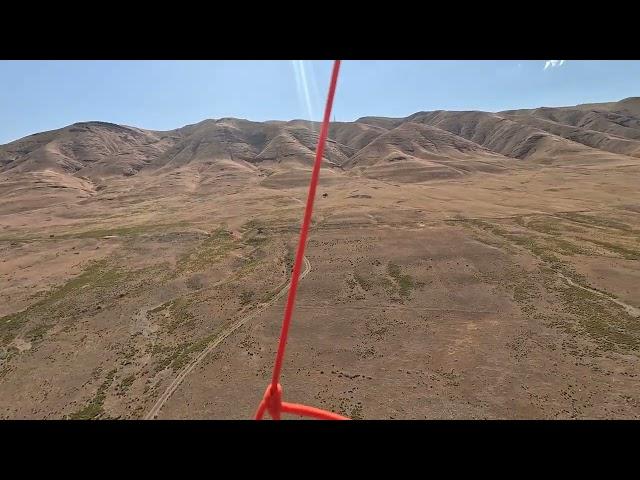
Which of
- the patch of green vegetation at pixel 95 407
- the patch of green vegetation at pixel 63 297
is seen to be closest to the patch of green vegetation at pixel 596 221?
the patch of green vegetation at pixel 95 407

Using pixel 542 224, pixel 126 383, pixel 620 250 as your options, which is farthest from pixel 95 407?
pixel 542 224

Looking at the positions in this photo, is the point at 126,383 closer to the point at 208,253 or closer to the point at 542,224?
the point at 208,253

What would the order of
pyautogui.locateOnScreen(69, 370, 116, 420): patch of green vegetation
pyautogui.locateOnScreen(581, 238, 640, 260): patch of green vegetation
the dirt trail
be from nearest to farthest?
pyautogui.locateOnScreen(69, 370, 116, 420): patch of green vegetation
the dirt trail
pyautogui.locateOnScreen(581, 238, 640, 260): patch of green vegetation

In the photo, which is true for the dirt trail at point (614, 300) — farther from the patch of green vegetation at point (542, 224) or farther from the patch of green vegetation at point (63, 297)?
the patch of green vegetation at point (63, 297)

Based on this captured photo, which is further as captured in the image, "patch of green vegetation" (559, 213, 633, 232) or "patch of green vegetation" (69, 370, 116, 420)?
"patch of green vegetation" (559, 213, 633, 232)

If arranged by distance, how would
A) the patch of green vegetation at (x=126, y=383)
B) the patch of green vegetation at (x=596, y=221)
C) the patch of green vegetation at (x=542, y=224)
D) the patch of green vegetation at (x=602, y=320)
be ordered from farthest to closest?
the patch of green vegetation at (x=596, y=221) → the patch of green vegetation at (x=542, y=224) → the patch of green vegetation at (x=602, y=320) → the patch of green vegetation at (x=126, y=383)

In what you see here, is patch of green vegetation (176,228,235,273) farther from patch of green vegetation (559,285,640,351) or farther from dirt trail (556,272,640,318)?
dirt trail (556,272,640,318)

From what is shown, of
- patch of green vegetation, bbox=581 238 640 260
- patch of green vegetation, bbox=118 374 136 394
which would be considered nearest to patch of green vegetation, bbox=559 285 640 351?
patch of green vegetation, bbox=581 238 640 260
